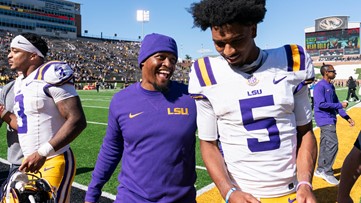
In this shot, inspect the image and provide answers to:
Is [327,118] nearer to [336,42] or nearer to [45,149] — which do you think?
[45,149]

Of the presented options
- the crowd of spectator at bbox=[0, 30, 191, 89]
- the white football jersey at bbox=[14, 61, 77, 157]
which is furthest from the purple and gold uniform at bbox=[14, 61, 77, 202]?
the crowd of spectator at bbox=[0, 30, 191, 89]

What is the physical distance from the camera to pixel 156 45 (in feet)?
7.59

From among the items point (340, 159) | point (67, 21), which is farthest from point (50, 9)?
point (340, 159)

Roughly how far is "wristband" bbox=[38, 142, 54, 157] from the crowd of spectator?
42988 millimetres

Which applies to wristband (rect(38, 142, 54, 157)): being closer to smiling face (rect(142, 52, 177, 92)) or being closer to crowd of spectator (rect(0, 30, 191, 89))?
smiling face (rect(142, 52, 177, 92))

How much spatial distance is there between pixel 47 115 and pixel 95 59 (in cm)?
6225

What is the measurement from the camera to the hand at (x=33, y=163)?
2695 mm

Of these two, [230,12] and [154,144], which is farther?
[154,144]

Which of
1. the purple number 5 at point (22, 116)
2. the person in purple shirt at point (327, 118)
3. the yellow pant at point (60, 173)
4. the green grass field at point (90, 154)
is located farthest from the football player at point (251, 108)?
the person in purple shirt at point (327, 118)

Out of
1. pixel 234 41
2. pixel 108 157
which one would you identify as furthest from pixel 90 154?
pixel 234 41

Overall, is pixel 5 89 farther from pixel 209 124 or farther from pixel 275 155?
pixel 275 155

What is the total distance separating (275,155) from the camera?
1.71 m

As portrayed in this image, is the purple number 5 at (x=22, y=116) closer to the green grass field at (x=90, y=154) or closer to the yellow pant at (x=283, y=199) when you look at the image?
the yellow pant at (x=283, y=199)

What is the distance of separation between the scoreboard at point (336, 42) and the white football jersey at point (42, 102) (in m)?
83.9
